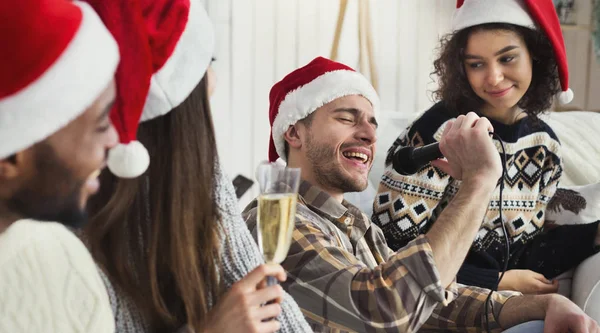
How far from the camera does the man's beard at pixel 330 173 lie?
163cm

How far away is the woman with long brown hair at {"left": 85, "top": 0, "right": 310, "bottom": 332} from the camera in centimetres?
95

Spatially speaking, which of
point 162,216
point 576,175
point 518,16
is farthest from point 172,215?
point 576,175

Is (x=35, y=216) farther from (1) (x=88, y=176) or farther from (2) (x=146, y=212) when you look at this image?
(2) (x=146, y=212)

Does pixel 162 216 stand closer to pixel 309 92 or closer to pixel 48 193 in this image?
pixel 48 193

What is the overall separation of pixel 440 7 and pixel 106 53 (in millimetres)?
2947

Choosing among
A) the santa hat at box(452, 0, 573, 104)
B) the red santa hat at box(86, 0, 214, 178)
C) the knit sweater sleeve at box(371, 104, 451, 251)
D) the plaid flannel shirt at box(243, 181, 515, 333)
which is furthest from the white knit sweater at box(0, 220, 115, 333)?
the santa hat at box(452, 0, 573, 104)

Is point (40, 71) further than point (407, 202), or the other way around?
point (407, 202)

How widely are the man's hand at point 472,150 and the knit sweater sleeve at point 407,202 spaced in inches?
18.0

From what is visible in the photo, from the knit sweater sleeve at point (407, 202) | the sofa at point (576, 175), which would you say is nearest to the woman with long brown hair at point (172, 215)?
the knit sweater sleeve at point (407, 202)

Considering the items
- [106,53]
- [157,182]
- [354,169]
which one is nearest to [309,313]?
[354,169]

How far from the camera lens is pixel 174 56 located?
0.95 m

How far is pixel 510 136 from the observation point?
2.14 meters

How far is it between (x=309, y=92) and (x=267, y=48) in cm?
163

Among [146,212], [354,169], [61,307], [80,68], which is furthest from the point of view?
[354,169]
